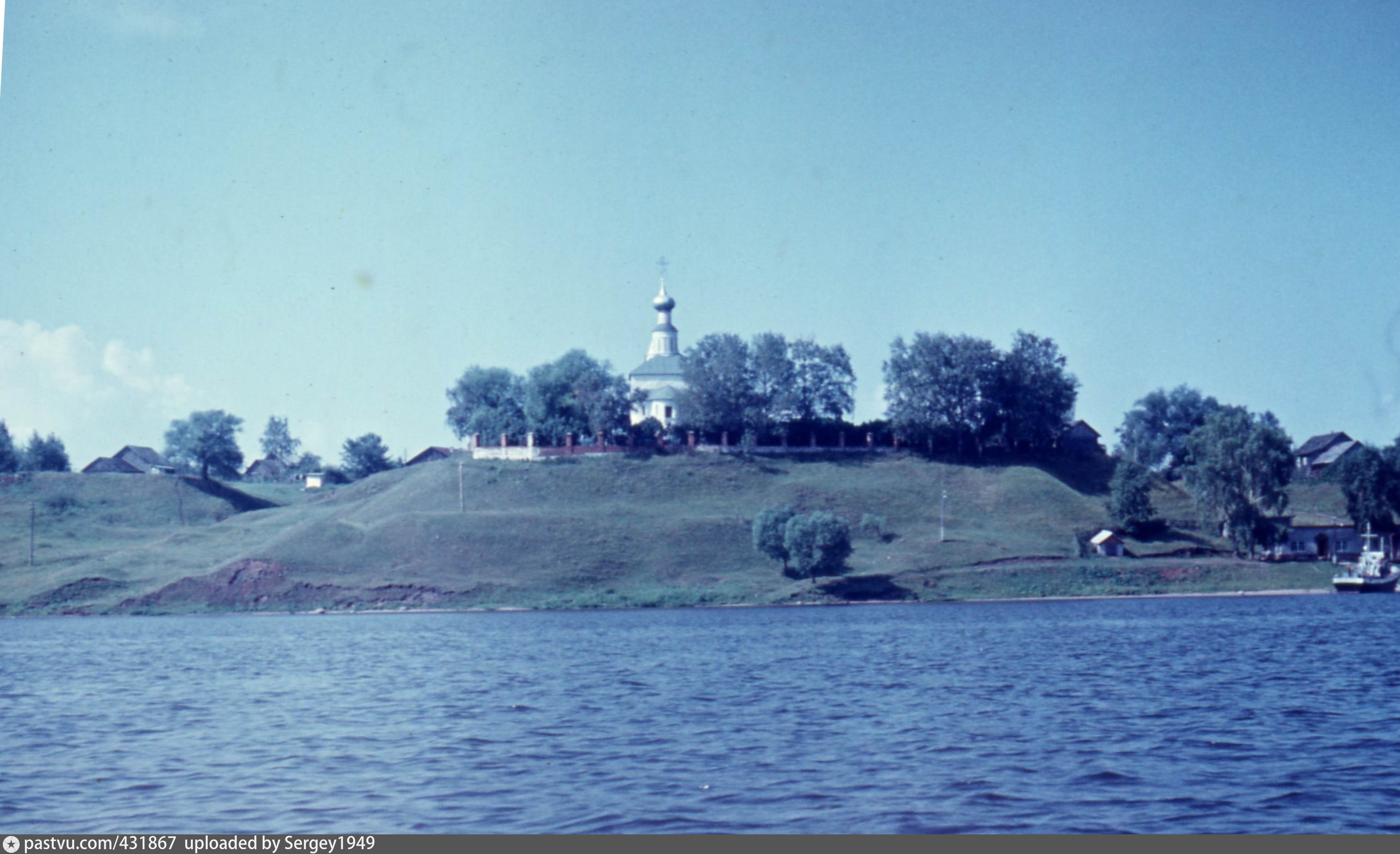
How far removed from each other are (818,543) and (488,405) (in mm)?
55177

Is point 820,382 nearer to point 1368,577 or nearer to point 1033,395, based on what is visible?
point 1033,395

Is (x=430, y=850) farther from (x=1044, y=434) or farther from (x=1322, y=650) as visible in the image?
(x=1044, y=434)

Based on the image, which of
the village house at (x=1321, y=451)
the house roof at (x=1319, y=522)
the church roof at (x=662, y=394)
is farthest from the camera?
the village house at (x=1321, y=451)

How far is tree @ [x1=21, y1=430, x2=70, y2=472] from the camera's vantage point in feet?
426

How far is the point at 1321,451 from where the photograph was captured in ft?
437

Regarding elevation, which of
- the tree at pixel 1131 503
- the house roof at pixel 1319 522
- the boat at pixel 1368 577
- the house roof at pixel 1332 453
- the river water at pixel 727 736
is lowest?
Result: the river water at pixel 727 736

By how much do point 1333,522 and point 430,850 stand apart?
90.0m

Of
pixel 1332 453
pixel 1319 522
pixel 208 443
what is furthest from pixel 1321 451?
pixel 208 443

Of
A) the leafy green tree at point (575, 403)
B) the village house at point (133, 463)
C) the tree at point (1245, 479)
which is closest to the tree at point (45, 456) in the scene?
the village house at point (133, 463)

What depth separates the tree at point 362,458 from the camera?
138125mm

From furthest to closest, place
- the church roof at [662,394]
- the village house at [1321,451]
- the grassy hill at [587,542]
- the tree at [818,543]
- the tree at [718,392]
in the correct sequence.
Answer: the village house at [1321,451] → the church roof at [662,394] → the tree at [718,392] → the grassy hill at [587,542] → the tree at [818,543]

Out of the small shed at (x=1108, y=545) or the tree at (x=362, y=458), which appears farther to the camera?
the tree at (x=362, y=458)

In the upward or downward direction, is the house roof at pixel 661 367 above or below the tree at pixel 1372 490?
above

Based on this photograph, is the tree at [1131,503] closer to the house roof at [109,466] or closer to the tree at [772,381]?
the tree at [772,381]
